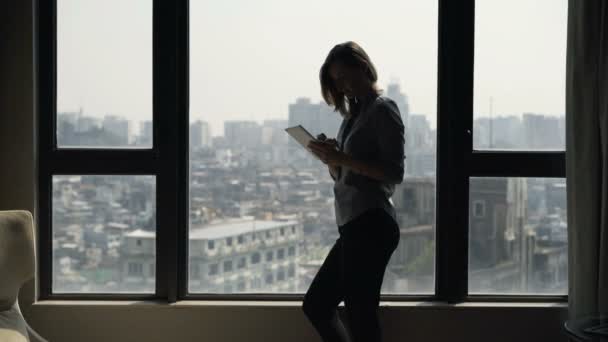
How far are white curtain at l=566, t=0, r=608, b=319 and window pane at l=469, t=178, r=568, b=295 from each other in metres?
0.18

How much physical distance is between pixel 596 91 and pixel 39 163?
2.49 meters

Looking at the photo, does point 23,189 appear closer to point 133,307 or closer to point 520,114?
point 133,307

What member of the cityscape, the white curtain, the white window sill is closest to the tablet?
the cityscape

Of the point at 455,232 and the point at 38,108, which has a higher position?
the point at 38,108

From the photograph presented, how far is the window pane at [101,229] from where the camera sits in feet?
9.93

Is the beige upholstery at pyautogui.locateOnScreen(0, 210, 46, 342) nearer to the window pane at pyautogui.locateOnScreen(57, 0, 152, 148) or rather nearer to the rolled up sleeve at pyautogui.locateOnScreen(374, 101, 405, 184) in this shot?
the window pane at pyautogui.locateOnScreen(57, 0, 152, 148)

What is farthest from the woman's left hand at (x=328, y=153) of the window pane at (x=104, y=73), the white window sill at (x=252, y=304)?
the window pane at (x=104, y=73)

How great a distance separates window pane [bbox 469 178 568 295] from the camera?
9.96ft

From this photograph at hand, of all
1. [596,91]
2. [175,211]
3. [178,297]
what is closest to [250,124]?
[175,211]

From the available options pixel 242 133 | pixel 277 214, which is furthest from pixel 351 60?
pixel 277 214

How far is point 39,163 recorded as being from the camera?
3.01m

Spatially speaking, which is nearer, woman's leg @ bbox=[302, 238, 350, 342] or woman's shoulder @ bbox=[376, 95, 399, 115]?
woman's shoulder @ bbox=[376, 95, 399, 115]

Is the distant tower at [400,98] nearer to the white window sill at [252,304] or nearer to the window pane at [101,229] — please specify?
the white window sill at [252,304]

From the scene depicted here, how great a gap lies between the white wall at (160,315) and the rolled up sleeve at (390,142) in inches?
34.8
